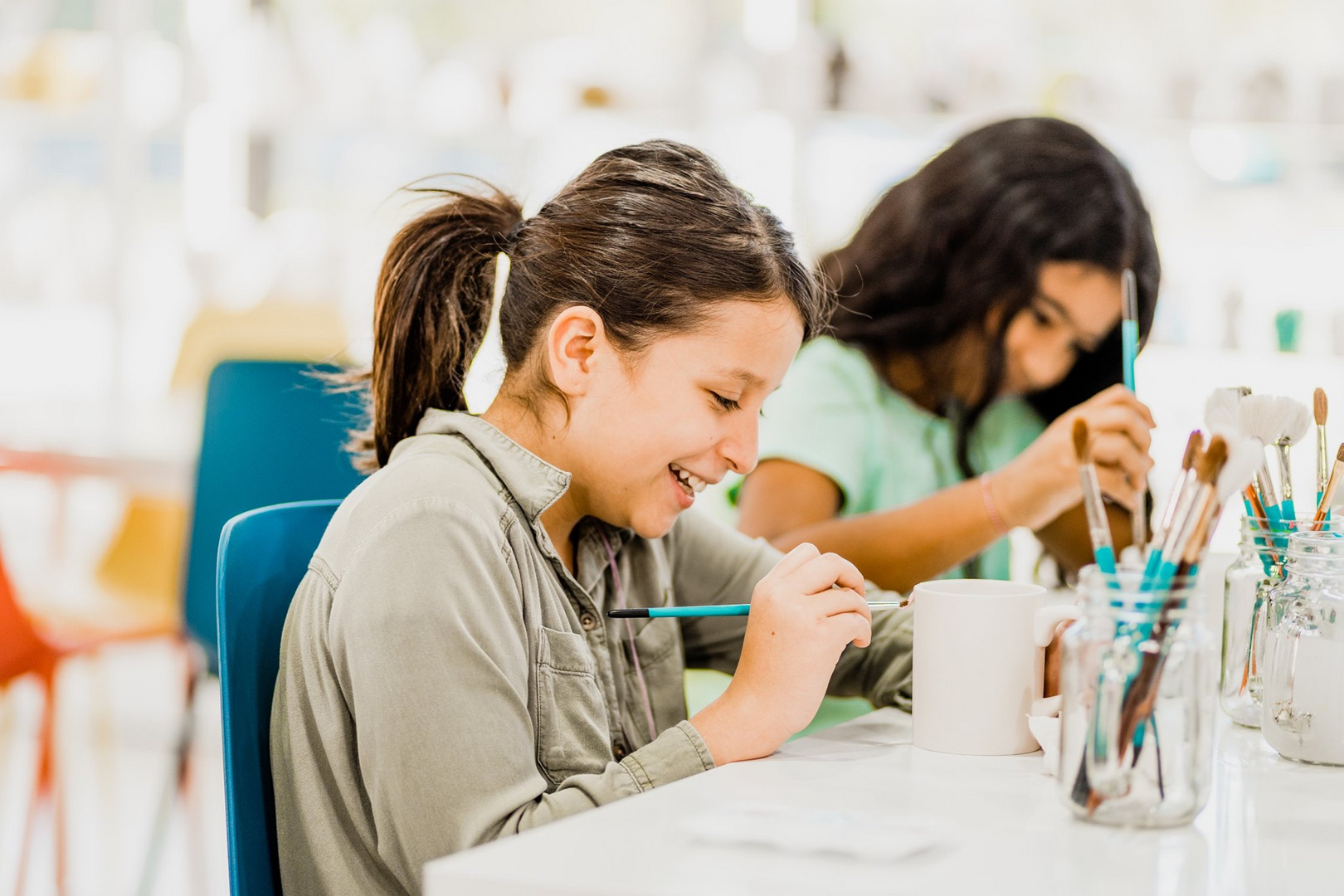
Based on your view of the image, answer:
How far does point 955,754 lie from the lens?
99cm

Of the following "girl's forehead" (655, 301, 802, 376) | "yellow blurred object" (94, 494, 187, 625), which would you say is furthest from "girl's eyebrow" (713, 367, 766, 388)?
"yellow blurred object" (94, 494, 187, 625)

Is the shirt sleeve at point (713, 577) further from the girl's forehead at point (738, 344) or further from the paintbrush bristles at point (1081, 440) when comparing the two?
the paintbrush bristles at point (1081, 440)

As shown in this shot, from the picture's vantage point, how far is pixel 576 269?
1116mm

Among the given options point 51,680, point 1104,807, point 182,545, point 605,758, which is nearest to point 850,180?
point 182,545

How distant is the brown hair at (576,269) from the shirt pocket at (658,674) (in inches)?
9.6

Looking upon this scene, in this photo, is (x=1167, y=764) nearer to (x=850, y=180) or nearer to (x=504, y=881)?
(x=504, y=881)

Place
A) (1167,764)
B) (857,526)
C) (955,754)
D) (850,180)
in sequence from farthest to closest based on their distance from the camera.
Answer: (850,180), (857,526), (955,754), (1167,764)

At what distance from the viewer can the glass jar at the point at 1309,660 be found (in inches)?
37.9

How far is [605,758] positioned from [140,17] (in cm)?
279

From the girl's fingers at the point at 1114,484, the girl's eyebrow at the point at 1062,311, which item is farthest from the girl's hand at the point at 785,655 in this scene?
the girl's eyebrow at the point at 1062,311

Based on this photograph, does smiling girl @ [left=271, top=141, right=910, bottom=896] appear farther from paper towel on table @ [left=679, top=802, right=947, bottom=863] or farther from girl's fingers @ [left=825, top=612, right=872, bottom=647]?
paper towel on table @ [left=679, top=802, right=947, bottom=863]

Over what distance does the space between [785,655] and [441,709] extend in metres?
0.24

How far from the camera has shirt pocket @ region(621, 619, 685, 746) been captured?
120 centimetres

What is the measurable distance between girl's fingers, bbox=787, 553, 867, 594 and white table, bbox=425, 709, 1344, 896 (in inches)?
4.4
